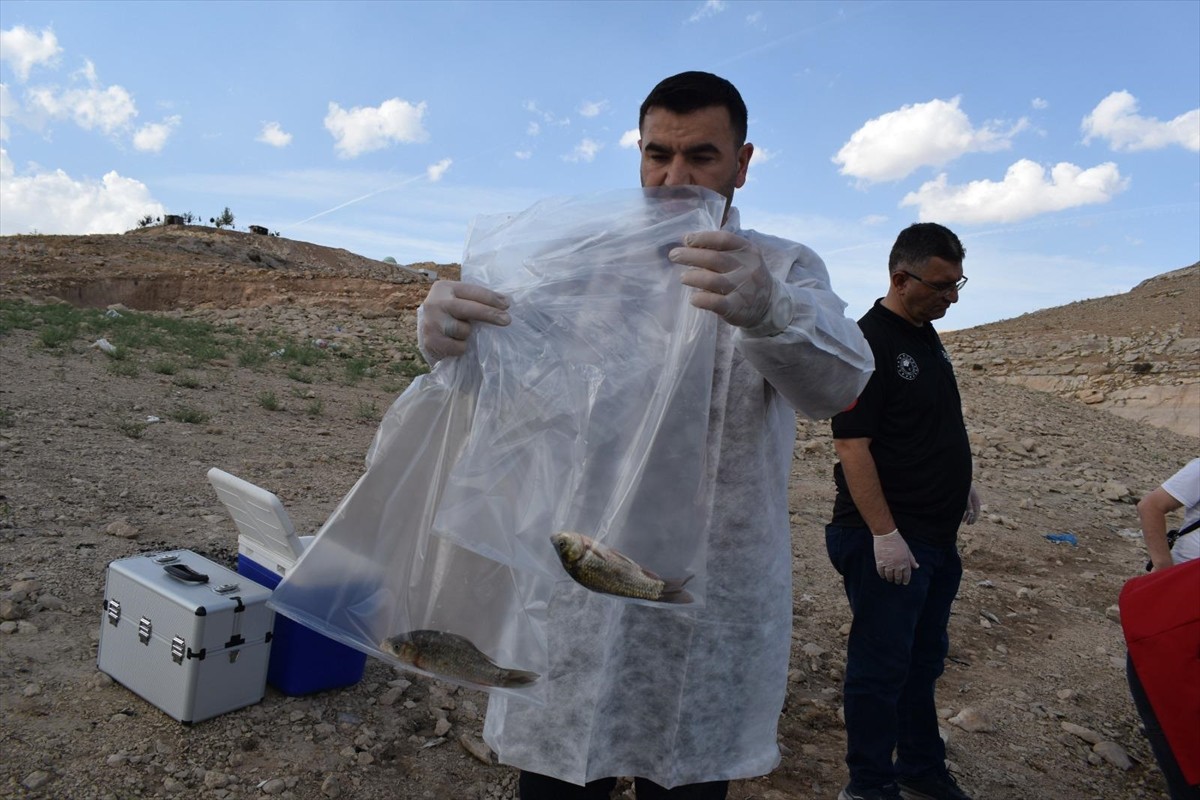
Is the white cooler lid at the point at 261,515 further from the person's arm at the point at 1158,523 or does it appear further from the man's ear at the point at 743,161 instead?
the person's arm at the point at 1158,523

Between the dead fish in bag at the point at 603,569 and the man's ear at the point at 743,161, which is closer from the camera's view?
the dead fish in bag at the point at 603,569

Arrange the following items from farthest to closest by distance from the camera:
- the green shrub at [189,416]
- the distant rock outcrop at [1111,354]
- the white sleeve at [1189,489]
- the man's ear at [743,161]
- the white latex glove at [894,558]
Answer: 1. the distant rock outcrop at [1111,354]
2. the green shrub at [189,416]
3. the white sleeve at [1189,489]
4. the white latex glove at [894,558]
5. the man's ear at [743,161]

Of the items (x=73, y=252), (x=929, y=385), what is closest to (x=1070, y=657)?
(x=929, y=385)

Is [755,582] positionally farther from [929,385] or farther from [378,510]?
[929,385]

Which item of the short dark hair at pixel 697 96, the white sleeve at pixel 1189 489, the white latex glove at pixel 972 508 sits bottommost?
the white latex glove at pixel 972 508

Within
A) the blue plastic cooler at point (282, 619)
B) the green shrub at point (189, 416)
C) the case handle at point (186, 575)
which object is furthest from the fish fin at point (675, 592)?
the green shrub at point (189, 416)

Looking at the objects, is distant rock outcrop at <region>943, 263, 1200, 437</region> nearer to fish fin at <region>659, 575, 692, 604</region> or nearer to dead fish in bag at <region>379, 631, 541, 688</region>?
fish fin at <region>659, 575, 692, 604</region>

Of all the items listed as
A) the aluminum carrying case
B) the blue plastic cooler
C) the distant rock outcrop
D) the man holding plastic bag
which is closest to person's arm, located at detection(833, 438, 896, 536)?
the man holding plastic bag

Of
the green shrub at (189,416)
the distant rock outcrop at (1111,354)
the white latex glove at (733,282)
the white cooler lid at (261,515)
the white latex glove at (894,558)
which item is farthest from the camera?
the distant rock outcrop at (1111,354)

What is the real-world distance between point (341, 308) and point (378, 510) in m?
15.9

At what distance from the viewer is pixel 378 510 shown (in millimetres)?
1473

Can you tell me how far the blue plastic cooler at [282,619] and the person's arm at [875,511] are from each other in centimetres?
185

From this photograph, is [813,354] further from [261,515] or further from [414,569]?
[261,515]

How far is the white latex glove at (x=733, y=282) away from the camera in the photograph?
1.20m
